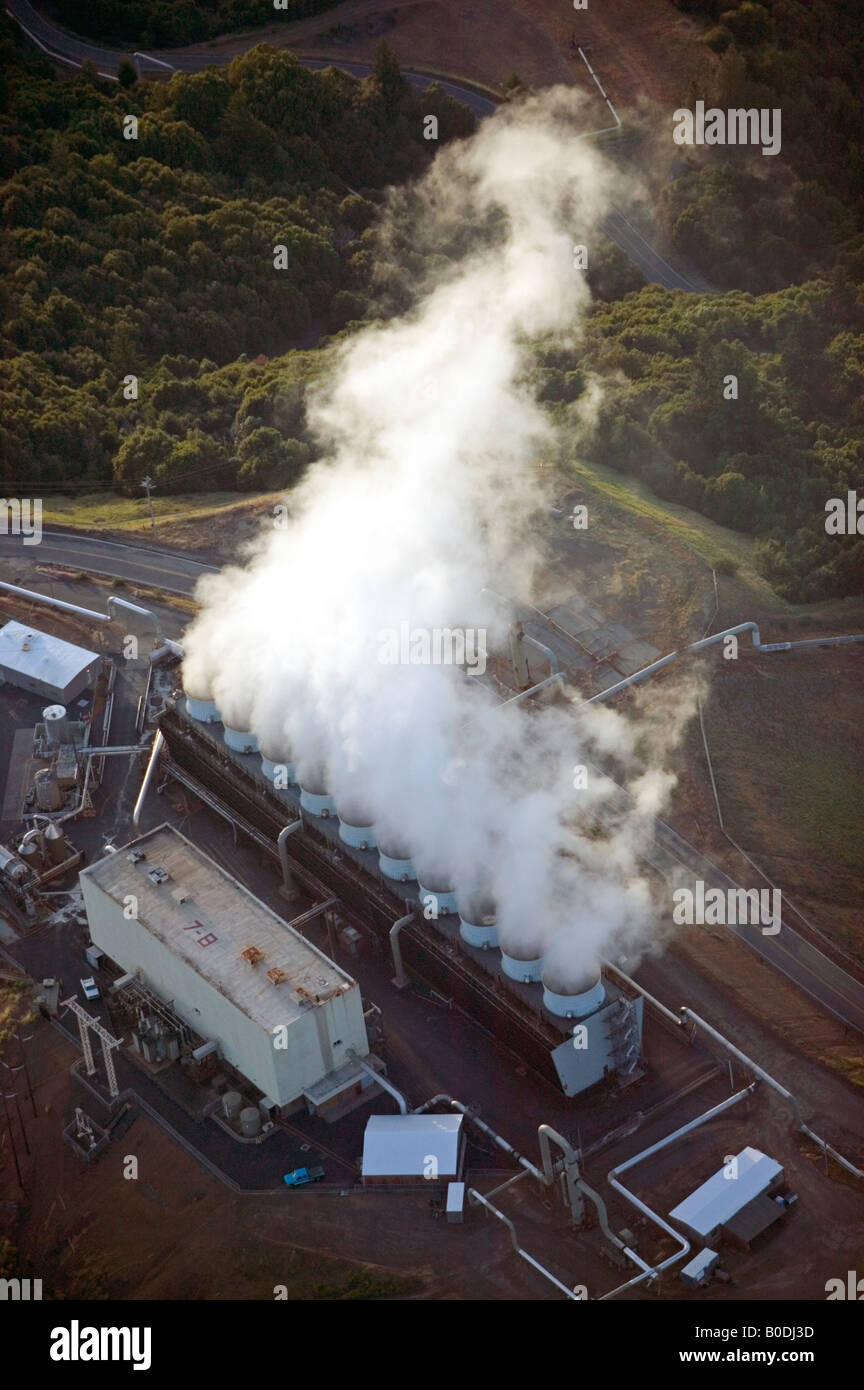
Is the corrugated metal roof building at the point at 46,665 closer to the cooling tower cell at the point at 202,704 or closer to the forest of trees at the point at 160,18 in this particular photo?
the cooling tower cell at the point at 202,704

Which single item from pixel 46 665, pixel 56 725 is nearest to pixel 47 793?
pixel 56 725

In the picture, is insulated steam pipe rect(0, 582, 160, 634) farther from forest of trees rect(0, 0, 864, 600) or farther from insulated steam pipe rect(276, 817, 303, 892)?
insulated steam pipe rect(276, 817, 303, 892)

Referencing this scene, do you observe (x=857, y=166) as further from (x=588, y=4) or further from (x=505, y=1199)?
(x=505, y=1199)

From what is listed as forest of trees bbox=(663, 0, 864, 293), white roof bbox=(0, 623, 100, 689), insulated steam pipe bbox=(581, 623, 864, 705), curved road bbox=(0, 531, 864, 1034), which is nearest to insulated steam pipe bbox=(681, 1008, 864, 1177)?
curved road bbox=(0, 531, 864, 1034)

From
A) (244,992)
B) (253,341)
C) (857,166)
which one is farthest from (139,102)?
(244,992)

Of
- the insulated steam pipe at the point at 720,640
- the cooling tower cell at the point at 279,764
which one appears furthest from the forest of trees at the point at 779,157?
the cooling tower cell at the point at 279,764

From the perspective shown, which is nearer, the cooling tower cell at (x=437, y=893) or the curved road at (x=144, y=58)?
the cooling tower cell at (x=437, y=893)
